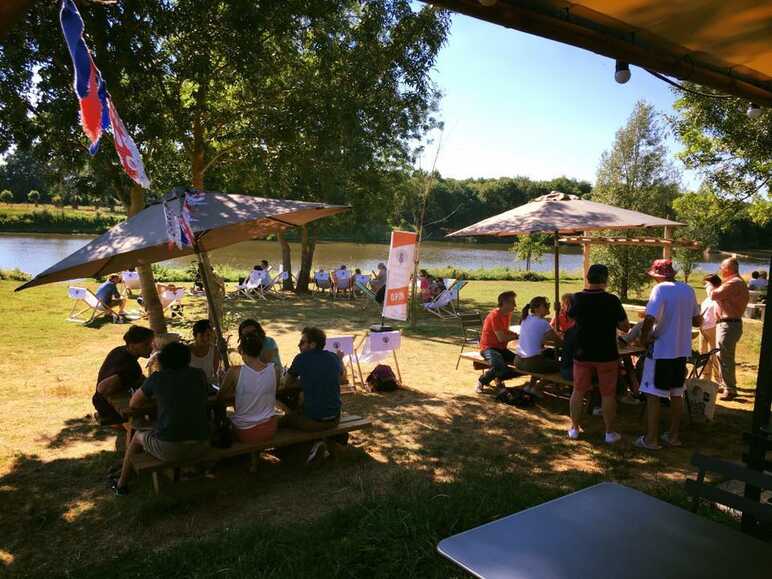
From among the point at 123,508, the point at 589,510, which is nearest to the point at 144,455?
the point at 123,508

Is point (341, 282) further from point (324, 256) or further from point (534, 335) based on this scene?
point (324, 256)

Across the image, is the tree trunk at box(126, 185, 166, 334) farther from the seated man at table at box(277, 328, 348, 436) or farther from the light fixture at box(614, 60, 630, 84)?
the light fixture at box(614, 60, 630, 84)

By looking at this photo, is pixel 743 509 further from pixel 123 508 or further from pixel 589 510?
pixel 123 508

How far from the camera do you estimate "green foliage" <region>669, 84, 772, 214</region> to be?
34.0ft

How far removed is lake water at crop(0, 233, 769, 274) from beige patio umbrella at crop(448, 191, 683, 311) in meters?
18.0

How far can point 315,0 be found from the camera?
639cm

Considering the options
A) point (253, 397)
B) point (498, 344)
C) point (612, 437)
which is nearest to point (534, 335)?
point (498, 344)

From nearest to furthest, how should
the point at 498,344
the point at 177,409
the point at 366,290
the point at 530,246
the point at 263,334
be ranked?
1. the point at 177,409
2. the point at 263,334
3. the point at 498,344
4. the point at 366,290
5. the point at 530,246

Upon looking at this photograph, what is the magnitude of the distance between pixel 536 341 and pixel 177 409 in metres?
3.68

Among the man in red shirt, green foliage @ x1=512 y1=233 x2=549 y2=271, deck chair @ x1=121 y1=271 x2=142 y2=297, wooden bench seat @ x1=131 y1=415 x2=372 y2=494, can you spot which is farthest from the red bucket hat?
green foliage @ x1=512 y1=233 x2=549 y2=271

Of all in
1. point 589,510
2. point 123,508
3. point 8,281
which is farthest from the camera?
point 8,281

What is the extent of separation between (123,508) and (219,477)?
701mm

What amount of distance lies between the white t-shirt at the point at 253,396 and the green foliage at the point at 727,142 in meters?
9.89

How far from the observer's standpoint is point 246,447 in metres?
3.84
